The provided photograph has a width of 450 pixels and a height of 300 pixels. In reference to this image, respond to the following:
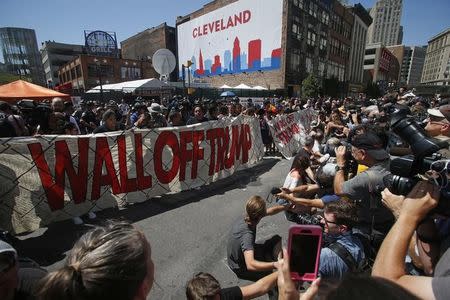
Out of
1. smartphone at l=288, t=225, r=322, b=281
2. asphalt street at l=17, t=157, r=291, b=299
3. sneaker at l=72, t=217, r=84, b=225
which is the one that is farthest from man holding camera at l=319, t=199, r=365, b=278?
sneaker at l=72, t=217, r=84, b=225

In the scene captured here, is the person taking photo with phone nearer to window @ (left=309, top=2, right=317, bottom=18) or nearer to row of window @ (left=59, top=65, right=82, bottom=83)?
window @ (left=309, top=2, right=317, bottom=18)

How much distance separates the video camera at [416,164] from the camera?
132 cm

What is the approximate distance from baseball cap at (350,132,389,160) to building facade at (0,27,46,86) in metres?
106

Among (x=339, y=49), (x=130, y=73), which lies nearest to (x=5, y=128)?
(x=130, y=73)

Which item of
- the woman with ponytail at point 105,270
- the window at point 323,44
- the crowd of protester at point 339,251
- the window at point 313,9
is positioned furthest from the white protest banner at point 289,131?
the window at point 323,44

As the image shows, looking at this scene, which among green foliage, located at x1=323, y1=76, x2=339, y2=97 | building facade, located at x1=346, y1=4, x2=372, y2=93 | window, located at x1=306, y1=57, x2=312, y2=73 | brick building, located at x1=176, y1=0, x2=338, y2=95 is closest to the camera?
brick building, located at x1=176, y1=0, x2=338, y2=95

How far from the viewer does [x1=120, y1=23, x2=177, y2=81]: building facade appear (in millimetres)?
53094

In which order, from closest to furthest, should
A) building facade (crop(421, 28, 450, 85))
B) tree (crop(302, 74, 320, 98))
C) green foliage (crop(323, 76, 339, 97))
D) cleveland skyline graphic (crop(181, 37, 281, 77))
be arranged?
tree (crop(302, 74, 320, 98))
cleveland skyline graphic (crop(181, 37, 281, 77))
green foliage (crop(323, 76, 339, 97))
building facade (crop(421, 28, 450, 85))

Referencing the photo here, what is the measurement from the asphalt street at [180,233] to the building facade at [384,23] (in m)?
194

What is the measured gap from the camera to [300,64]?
119ft

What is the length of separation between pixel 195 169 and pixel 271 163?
3.55 meters

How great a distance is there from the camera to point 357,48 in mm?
57094

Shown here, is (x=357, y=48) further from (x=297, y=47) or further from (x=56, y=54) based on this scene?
(x=56, y=54)

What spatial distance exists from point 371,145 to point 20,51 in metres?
118
